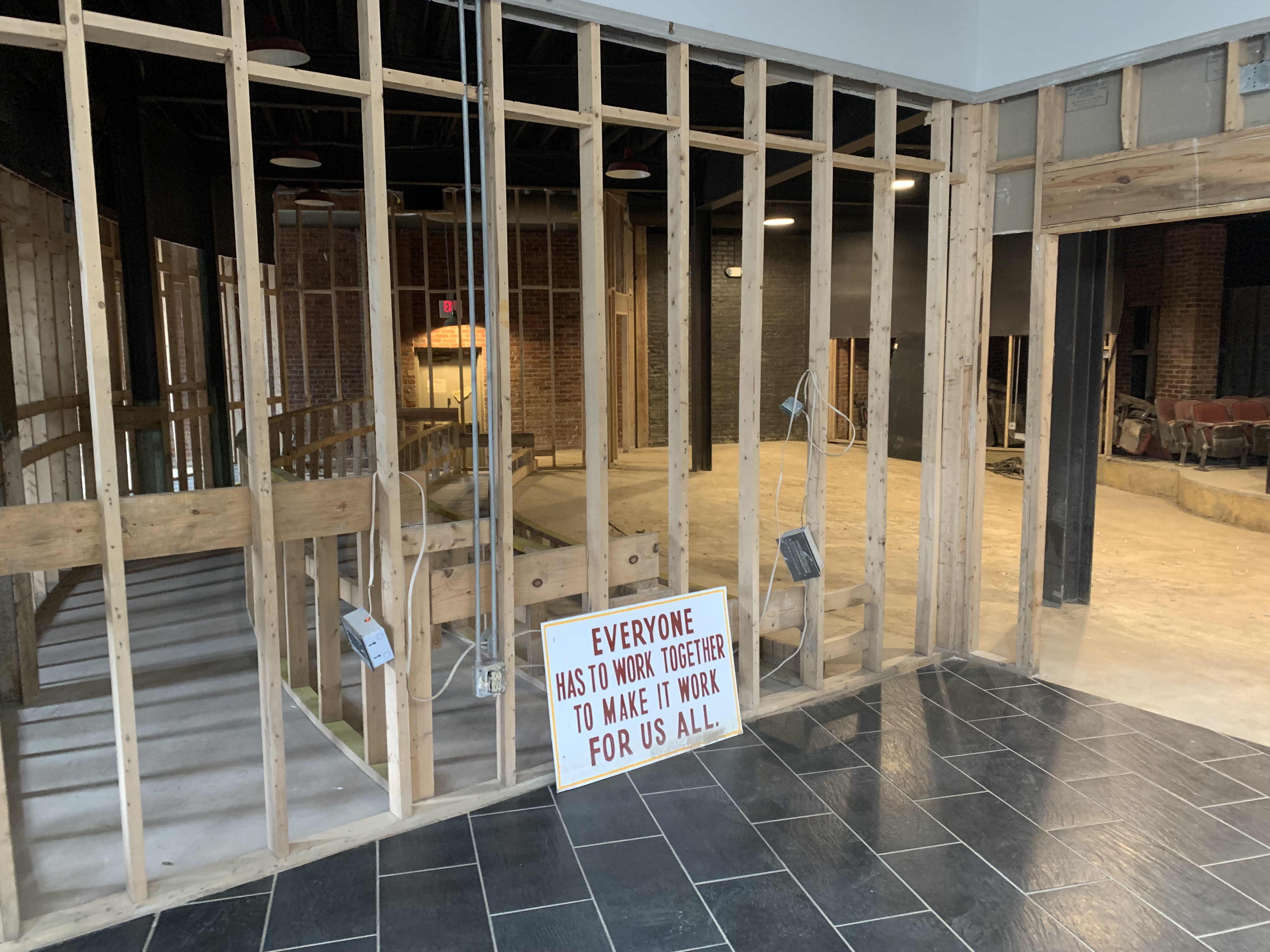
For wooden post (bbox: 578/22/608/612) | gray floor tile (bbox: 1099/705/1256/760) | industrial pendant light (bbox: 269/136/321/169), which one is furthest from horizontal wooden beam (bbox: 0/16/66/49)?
industrial pendant light (bbox: 269/136/321/169)

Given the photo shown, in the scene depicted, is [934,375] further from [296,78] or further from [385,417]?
[296,78]

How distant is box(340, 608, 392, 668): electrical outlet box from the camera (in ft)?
9.91

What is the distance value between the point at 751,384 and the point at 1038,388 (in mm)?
1627

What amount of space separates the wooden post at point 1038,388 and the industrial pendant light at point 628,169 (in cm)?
450

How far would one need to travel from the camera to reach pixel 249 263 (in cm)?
270

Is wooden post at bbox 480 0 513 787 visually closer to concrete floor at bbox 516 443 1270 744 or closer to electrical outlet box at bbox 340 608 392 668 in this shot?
electrical outlet box at bbox 340 608 392 668

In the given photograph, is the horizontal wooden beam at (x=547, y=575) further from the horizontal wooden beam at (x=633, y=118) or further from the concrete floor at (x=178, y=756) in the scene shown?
the horizontal wooden beam at (x=633, y=118)

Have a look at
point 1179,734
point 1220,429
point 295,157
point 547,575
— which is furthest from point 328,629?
point 1220,429

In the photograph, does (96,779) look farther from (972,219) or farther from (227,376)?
(227,376)

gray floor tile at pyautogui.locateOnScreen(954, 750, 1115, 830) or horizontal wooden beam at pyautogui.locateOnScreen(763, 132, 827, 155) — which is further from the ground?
horizontal wooden beam at pyautogui.locateOnScreen(763, 132, 827, 155)

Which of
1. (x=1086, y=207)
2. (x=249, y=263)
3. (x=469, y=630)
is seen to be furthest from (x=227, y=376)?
(x=1086, y=207)

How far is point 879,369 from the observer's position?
443 cm

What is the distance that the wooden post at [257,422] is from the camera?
2.67 metres

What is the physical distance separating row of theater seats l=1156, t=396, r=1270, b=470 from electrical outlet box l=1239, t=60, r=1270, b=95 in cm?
865
